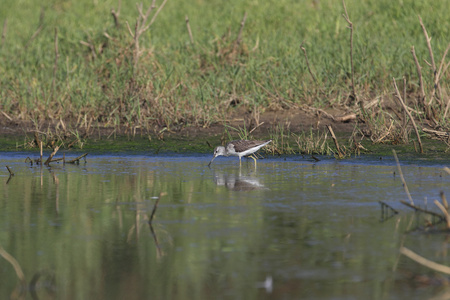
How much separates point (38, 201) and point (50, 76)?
7.09 m

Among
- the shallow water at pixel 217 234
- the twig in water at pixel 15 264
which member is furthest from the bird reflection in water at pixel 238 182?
the twig in water at pixel 15 264

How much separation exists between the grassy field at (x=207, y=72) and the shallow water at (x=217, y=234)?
115 inches

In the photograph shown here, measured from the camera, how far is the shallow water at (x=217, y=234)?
16.3 feet

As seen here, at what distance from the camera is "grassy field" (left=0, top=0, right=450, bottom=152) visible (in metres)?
13.2

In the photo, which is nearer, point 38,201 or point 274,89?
point 38,201

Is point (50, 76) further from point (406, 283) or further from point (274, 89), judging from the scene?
point (406, 283)

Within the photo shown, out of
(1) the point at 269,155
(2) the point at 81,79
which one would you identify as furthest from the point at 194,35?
(1) the point at 269,155

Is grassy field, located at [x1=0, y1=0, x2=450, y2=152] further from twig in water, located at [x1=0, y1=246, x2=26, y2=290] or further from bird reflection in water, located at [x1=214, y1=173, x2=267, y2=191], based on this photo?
twig in water, located at [x1=0, y1=246, x2=26, y2=290]

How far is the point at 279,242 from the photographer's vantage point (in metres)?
6.05

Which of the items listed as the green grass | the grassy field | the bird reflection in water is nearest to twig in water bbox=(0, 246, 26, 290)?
the bird reflection in water

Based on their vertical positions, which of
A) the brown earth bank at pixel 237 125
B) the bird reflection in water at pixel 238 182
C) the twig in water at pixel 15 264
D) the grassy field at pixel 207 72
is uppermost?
the grassy field at pixel 207 72

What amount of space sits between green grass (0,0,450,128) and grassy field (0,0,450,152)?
0.02 meters

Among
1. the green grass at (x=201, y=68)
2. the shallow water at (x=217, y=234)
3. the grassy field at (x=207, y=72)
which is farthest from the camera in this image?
the green grass at (x=201, y=68)

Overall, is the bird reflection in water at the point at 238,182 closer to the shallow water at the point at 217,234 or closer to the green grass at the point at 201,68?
the shallow water at the point at 217,234
